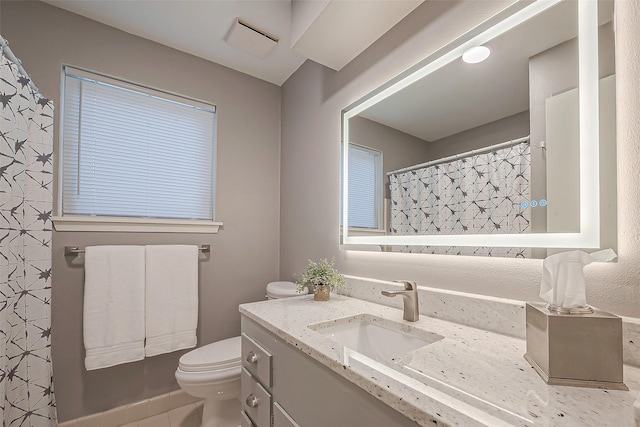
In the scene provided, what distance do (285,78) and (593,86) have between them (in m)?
1.97

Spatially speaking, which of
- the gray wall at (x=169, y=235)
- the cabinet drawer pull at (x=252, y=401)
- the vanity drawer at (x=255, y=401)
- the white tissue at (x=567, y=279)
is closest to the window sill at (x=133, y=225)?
the gray wall at (x=169, y=235)

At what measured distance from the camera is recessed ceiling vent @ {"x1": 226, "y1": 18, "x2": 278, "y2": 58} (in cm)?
169

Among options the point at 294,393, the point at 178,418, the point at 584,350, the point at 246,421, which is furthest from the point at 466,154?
the point at 178,418

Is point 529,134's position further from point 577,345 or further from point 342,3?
point 342,3

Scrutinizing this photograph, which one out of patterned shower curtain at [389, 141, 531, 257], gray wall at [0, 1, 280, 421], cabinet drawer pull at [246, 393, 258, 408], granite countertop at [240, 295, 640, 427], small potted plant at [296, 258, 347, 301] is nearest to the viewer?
granite countertop at [240, 295, 640, 427]

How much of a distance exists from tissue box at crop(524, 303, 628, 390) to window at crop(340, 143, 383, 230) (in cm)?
86

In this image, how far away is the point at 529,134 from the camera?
0.89 m

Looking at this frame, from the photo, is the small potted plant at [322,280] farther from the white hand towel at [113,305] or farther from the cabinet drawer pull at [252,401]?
the white hand towel at [113,305]

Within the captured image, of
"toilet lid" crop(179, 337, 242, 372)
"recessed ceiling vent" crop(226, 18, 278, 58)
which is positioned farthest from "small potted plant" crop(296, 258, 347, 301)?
"recessed ceiling vent" crop(226, 18, 278, 58)

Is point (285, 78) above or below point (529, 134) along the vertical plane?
above

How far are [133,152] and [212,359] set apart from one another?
136 cm

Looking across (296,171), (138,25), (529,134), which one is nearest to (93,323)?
(296,171)

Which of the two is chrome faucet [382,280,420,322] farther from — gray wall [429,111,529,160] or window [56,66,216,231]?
window [56,66,216,231]

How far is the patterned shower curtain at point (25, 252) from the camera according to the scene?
3.62 feet
